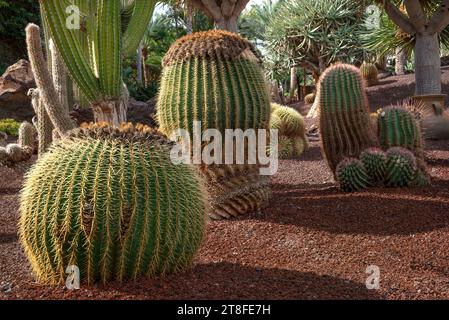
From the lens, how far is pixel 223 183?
4.79m

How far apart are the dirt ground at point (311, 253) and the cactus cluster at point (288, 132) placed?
317 cm

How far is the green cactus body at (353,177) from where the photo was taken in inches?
228

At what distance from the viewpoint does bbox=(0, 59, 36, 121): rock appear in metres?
14.6

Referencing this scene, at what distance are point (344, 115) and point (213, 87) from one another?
190 centimetres

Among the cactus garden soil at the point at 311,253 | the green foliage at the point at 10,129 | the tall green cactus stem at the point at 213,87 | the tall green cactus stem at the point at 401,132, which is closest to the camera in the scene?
the cactus garden soil at the point at 311,253

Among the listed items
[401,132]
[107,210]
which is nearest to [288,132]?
[401,132]

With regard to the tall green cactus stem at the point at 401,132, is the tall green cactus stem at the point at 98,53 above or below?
above

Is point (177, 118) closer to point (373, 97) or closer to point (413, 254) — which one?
point (413, 254)

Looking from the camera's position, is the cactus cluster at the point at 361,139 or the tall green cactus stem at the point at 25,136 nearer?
the cactus cluster at the point at 361,139

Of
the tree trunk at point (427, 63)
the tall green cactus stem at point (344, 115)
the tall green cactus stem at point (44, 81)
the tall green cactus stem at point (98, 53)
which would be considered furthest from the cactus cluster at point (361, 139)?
the tree trunk at point (427, 63)

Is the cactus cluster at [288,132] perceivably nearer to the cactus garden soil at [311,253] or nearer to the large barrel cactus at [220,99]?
the cactus garden soil at [311,253]

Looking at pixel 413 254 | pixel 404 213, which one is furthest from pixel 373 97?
pixel 413 254

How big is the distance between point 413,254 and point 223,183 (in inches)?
65.6

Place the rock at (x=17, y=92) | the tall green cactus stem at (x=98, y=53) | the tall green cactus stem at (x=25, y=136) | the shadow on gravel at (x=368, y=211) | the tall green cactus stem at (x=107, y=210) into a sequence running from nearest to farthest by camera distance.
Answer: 1. the tall green cactus stem at (x=107, y=210)
2. the shadow on gravel at (x=368, y=211)
3. the tall green cactus stem at (x=98, y=53)
4. the tall green cactus stem at (x=25, y=136)
5. the rock at (x=17, y=92)
